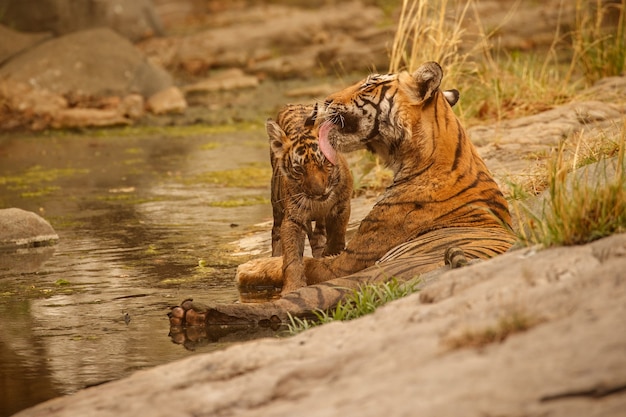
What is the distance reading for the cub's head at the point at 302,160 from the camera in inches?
233

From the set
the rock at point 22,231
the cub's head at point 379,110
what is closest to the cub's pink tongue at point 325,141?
the cub's head at point 379,110

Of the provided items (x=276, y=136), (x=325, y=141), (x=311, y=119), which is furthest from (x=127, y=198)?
(x=325, y=141)

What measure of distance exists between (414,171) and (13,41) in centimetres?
1057

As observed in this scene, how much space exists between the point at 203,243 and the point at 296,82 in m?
8.98

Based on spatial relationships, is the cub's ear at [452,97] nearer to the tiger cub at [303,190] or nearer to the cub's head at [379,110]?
the cub's head at [379,110]

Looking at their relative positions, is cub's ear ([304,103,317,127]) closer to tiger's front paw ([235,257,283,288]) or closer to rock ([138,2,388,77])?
tiger's front paw ([235,257,283,288])

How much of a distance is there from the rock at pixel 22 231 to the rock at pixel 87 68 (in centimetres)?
633

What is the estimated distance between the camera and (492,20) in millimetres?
16578

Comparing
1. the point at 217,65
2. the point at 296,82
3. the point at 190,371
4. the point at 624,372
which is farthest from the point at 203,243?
the point at 217,65

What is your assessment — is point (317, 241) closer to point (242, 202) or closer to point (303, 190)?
point (303, 190)

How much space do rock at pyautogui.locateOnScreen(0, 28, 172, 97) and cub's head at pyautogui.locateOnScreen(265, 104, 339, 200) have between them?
7.74 meters

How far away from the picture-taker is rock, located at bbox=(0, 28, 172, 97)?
13.6 meters

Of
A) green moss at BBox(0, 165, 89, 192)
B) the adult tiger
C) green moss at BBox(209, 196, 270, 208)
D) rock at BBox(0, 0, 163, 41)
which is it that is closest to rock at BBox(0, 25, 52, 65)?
rock at BBox(0, 0, 163, 41)

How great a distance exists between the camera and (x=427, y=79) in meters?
5.51
